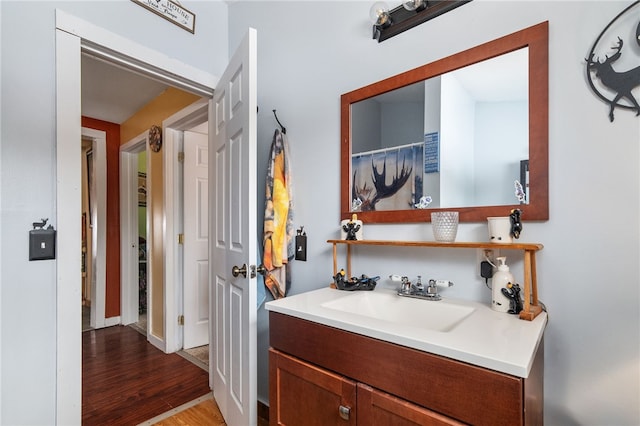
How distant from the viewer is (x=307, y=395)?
1.03 meters

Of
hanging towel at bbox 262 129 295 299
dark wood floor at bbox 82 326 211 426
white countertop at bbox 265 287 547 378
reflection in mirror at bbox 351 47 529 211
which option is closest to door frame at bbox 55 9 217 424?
dark wood floor at bbox 82 326 211 426

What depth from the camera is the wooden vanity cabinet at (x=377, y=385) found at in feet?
2.22

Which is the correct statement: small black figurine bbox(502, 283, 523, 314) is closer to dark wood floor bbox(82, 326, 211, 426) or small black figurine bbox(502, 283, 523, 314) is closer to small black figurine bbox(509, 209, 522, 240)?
small black figurine bbox(509, 209, 522, 240)

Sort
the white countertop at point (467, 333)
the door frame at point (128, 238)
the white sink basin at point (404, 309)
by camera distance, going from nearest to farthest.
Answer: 1. the white countertop at point (467, 333)
2. the white sink basin at point (404, 309)
3. the door frame at point (128, 238)

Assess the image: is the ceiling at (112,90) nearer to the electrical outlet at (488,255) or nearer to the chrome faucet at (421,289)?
the chrome faucet at (421,289)

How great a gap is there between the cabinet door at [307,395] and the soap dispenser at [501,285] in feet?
1.77

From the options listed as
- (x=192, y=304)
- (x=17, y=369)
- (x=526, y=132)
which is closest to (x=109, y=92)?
(x=192, y=304)

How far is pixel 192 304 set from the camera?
2.84 m

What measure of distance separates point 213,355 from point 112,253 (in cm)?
231

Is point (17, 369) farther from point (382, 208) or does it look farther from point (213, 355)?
point (382, 208)

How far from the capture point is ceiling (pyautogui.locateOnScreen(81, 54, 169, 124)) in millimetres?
2537

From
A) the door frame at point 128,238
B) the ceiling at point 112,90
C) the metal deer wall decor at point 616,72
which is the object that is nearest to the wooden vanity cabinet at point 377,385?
the metal deer wall decor at point 616,72

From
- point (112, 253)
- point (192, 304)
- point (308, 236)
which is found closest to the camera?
point (308, 236)

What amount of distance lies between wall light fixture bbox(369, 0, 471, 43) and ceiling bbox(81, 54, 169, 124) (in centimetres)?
198
